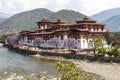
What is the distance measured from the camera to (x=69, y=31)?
9169 centimetres

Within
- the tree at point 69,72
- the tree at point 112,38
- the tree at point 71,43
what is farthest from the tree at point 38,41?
the tree at point 69,72

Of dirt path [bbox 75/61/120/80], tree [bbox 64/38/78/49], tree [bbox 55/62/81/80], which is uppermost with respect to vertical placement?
tree [bbox 64/38/78/49]

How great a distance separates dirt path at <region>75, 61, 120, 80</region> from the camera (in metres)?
49.2

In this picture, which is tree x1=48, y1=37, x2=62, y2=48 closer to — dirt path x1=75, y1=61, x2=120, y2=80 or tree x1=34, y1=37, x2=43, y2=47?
tree x1=34, y1=37, x2=43, y2=47

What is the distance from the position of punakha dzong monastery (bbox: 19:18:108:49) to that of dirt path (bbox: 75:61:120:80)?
23.3m

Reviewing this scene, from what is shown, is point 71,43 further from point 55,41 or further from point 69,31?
point 55,41

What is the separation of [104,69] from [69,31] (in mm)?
36644

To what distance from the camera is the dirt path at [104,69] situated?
161ft

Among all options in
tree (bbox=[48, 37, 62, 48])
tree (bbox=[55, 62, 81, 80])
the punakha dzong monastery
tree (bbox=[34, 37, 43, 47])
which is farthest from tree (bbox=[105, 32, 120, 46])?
tree (bbox=[55, 62, 81, 80])

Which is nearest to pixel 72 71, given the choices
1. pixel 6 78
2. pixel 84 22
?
pixel 6 78

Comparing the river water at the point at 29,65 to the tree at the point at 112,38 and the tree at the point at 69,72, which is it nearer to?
the tree at the point at 112,38

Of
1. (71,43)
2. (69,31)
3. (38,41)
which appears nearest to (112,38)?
(69,31)

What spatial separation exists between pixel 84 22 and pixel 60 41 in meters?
10.4

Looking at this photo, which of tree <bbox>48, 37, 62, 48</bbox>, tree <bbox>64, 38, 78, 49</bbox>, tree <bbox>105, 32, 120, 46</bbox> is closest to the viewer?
tree <bbox>64, 38, 78, 49</bbox>
